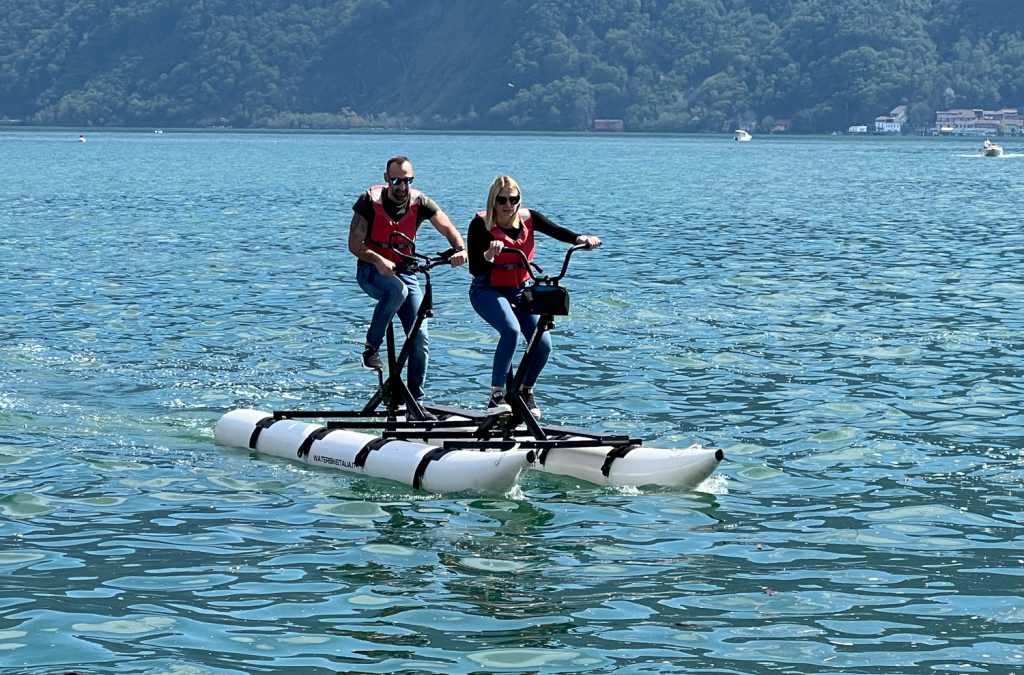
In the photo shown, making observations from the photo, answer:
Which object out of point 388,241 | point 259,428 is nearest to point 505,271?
point 388,241

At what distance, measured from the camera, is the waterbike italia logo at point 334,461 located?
1388 centimetres

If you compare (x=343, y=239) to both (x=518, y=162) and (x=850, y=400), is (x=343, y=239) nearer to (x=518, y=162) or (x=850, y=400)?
(x=850, y=400)

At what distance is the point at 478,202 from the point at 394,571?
49.1 metres

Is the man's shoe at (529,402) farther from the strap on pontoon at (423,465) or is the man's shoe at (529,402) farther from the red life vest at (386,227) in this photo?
the red life vest at (386,227)

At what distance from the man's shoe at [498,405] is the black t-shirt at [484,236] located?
108cm

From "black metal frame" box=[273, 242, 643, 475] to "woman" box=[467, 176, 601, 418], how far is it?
11cm

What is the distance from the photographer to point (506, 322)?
13383mm

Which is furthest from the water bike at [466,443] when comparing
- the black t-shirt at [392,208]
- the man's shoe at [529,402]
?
the black t-shirt at [392,208]

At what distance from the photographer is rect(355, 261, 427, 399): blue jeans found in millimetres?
14266

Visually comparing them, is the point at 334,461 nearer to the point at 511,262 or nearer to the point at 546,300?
the point at 511,262

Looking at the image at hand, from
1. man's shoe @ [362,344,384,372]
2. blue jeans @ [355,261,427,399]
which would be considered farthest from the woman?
man's shoe @ [362,344,384,372]

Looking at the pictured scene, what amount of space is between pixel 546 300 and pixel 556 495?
1.70m

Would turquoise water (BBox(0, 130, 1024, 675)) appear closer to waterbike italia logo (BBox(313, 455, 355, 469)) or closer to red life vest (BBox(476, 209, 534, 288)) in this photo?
waterbike italia logo (BBox(313, 455, 355, 469))

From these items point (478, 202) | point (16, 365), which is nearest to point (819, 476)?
point (16, 365)
